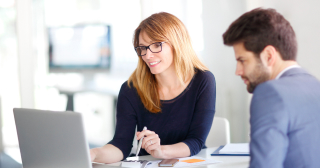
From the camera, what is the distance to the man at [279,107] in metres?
0.79

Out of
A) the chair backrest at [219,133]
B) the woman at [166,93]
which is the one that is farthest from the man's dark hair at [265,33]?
the chair backrest at [219,133]

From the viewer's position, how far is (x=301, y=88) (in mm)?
853

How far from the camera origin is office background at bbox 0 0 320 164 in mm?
3381

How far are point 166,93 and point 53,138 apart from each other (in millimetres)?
841

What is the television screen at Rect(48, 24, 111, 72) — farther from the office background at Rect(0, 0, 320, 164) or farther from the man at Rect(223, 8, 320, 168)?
the man at Rect(223, 8, 320, 168)

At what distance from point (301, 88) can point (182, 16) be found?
2862mm

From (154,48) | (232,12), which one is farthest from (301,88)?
(232,12)

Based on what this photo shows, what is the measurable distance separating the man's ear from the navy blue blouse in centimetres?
80

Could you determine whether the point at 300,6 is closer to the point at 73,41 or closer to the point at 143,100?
the point at 143,100

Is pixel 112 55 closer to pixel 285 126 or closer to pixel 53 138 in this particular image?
pixel 53 138

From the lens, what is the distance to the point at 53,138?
3.95 ft

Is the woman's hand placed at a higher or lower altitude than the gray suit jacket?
lower

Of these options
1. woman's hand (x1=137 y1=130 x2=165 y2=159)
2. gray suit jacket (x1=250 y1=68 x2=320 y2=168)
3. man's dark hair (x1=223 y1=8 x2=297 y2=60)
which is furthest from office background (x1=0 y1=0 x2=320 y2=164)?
gray suit jacket (x1=250 y1=68 x2=320 y2=168)

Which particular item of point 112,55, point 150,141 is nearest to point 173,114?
point 150,141
